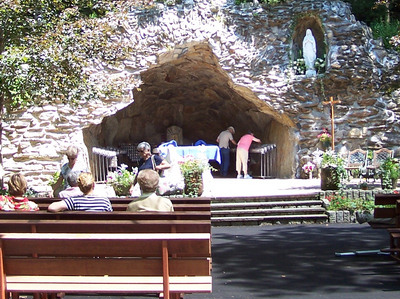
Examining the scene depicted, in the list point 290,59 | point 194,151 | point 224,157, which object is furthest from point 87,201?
point 224,157

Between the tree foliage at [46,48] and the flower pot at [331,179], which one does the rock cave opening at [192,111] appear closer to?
the flower pot at [331,179]

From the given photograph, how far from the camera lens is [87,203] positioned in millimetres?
4824

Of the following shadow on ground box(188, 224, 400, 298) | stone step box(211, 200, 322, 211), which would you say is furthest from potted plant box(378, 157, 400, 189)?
shadow on ground box(188, 224, 400, 298)

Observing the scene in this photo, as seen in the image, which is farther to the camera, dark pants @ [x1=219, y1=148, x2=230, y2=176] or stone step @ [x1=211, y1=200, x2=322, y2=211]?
dark pants @ [x1=219, y1=148, x2=230, y2=176]

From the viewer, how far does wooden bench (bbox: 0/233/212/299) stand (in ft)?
12.4

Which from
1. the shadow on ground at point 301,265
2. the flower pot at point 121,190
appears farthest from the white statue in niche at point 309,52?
the shadow on ground at point 301,265

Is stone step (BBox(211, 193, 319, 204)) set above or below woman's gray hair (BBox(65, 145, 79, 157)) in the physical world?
below

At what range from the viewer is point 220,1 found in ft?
53.3

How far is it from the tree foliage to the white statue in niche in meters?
8.30

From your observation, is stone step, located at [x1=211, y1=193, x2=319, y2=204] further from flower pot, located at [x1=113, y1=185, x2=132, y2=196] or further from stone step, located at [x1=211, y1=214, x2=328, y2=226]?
flower pot, located at [x1=113, y1=185, x2=132, y2=196]

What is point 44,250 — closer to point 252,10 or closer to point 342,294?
point 342,294

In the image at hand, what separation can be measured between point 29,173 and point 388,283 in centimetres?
1181

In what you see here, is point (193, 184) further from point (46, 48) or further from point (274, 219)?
point (46, 48)

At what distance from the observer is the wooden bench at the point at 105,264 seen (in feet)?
12.4
